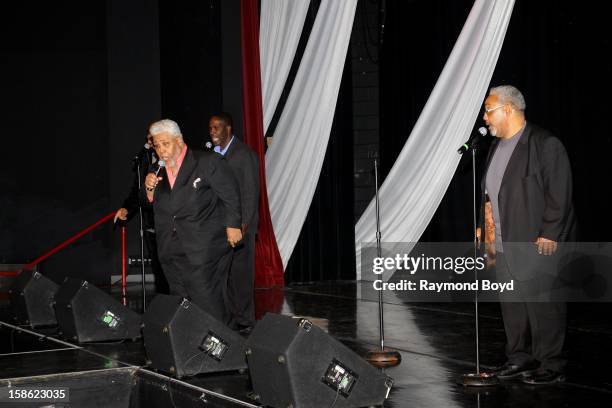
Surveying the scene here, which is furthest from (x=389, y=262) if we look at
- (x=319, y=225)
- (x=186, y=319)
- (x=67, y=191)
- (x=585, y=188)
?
(x=186, y=319)

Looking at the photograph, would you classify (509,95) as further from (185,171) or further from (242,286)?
(242,286)

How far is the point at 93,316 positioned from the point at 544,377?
279 cm

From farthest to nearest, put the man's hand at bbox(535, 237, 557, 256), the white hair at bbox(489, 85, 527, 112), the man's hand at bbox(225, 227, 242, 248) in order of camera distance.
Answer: the man's hand at bbox(225, 227, 242, 248)
the white hair at bbox(489, 85, 527, 112)
the man's hand at bbox(535, 237, 557, 256)

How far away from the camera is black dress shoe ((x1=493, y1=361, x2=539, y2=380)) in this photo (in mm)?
4219

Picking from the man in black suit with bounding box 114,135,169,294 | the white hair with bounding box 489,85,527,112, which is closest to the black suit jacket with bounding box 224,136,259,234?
the man in black suit with bounding box 114,135,169,294

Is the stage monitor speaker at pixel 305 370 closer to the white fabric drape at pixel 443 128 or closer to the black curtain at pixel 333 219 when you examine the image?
the white fabric drape at pixel 443 128

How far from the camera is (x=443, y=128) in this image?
7352 millimetres

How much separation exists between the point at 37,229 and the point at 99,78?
1.60m

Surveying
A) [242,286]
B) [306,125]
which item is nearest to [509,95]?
[242,286]

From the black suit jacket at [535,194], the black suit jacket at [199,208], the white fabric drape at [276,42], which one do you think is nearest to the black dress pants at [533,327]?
the black suit jacket at [535,194]

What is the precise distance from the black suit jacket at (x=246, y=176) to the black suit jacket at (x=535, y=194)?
1.99 metres

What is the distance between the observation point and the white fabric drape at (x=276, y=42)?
8375 mm

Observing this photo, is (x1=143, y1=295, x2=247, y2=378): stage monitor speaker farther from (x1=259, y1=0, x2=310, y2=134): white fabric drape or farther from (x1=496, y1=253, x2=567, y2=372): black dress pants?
(x1=259, y1=0, x2=310, y2=134): white fabric drape

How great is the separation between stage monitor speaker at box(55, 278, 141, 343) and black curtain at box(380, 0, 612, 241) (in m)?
2.23
